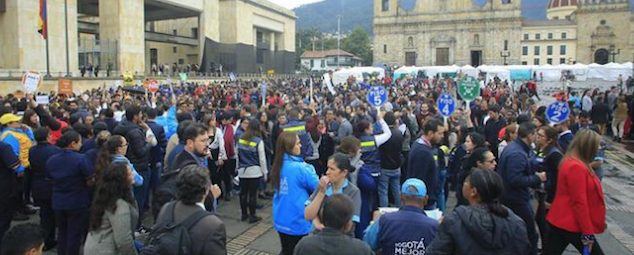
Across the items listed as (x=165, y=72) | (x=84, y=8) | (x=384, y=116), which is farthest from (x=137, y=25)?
(x=384, y=116)

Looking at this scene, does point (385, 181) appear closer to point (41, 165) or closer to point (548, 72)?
point (41, 165)

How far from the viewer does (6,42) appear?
2666cm

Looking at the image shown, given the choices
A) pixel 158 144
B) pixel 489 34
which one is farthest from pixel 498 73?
pixel 489 34

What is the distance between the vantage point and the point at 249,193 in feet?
23.2

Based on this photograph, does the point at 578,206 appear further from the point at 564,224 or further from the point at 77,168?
the point at 77,168

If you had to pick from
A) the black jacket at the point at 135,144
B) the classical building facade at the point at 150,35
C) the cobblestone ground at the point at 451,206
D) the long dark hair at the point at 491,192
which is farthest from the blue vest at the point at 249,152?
the classical building facade at the point at 150,35

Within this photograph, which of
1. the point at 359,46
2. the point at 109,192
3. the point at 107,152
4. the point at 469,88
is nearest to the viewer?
the point at 109,192

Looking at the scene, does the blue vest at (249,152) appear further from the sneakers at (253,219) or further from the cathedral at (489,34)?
the cathedral at (489,34)

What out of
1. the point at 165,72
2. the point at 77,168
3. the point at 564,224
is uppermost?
the point at 165,72

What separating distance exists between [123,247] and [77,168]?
166 centimetres

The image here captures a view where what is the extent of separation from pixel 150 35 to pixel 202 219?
142 feet

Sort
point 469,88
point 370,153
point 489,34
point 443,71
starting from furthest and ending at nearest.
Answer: point 489,34 → point 443,71 → point 469,88 → point 370,153

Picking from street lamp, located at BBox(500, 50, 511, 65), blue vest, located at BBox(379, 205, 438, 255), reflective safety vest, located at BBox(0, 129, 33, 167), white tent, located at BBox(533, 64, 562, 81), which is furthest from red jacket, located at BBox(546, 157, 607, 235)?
street lamp, located at BBox(500, 50, 511, 65)

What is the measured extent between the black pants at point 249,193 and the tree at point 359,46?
9696cm
